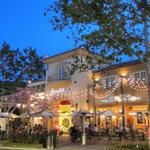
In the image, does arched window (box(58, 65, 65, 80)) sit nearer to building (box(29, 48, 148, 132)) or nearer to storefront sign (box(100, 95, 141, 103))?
building (box(29, 48, 148, 132))

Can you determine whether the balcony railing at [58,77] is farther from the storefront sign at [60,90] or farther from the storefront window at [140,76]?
the storefront window at [140,76]

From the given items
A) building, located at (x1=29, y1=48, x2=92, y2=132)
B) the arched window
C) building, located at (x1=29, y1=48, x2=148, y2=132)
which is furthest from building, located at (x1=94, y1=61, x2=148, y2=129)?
the arched window

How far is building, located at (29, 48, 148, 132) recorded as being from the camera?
3812cm

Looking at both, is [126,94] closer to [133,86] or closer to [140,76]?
[133,86]

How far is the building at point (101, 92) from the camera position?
38.1 meters

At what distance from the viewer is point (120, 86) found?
39250 millimetres

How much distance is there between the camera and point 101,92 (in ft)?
139

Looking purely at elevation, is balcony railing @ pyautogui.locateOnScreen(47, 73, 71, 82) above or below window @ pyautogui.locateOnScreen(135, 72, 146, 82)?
above

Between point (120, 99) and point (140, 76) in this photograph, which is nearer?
point (140, 76)

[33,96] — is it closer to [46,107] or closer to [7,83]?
[46,107]

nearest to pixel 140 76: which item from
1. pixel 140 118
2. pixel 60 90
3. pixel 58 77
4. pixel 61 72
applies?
pixel 140 118

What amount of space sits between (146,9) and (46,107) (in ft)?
97.0

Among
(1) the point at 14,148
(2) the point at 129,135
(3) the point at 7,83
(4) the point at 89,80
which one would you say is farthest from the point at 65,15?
(3) the point at 7,83

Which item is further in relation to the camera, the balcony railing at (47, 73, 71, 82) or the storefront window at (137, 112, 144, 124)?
the balcony railing at (47, 73, 71, 82)
